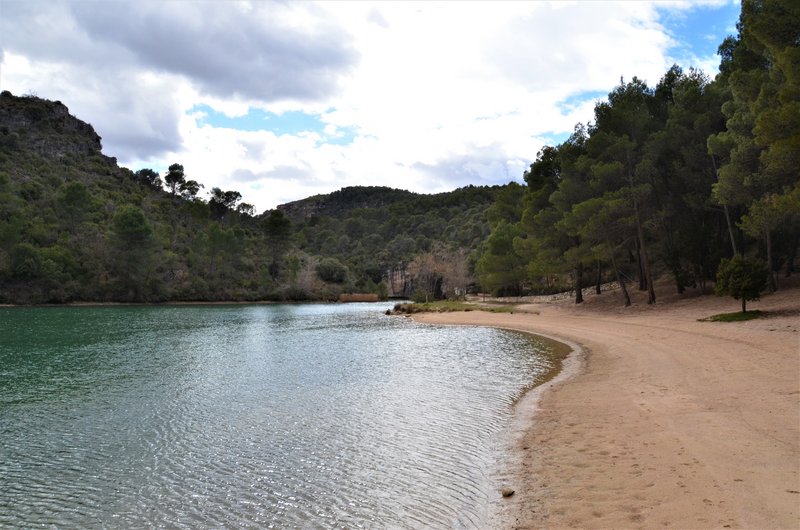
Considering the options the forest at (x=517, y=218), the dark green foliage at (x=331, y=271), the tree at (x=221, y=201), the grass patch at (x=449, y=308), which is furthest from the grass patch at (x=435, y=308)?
the tree at (x=221, y=201)

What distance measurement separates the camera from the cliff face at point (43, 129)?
120 m

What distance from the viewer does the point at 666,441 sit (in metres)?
7.98

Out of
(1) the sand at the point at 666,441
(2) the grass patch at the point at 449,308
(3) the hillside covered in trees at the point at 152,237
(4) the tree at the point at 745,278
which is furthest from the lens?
(3) the hillside covered in trees at the point at 152,237

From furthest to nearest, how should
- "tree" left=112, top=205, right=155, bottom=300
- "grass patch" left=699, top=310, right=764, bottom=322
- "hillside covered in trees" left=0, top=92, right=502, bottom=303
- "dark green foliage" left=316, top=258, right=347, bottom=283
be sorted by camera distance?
1. "dark green foliage" left=316, top=258, right=347, bottom=283
2. "tree" left=112, top=205, right=155, bottom=300
3. "hillside covered in trees" left=0, top=92, right=502, bottom=303
4. "grass patch" left=699, top=310, right=764, bottom=322

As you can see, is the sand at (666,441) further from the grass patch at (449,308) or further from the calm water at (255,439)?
the grass patch at (449,308)

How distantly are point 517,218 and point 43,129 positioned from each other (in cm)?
13069

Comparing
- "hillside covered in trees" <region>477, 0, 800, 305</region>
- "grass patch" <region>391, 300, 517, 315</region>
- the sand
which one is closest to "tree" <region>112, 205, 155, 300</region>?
"grass patch" <region>391, 300, 517, 315</region>

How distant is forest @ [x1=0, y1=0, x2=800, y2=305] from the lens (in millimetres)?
25422

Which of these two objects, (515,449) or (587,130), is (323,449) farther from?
(587,130)

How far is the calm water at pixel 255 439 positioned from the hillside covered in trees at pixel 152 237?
65105 mm

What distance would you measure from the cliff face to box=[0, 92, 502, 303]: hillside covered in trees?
0.38 metres

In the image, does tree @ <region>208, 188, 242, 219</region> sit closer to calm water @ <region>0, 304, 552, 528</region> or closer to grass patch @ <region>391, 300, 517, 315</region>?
grass patch @ <region>391, 300, 517, 315</region>

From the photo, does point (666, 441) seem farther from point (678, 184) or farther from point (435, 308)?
point (435, 308)

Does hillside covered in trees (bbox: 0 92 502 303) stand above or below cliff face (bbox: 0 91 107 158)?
below
